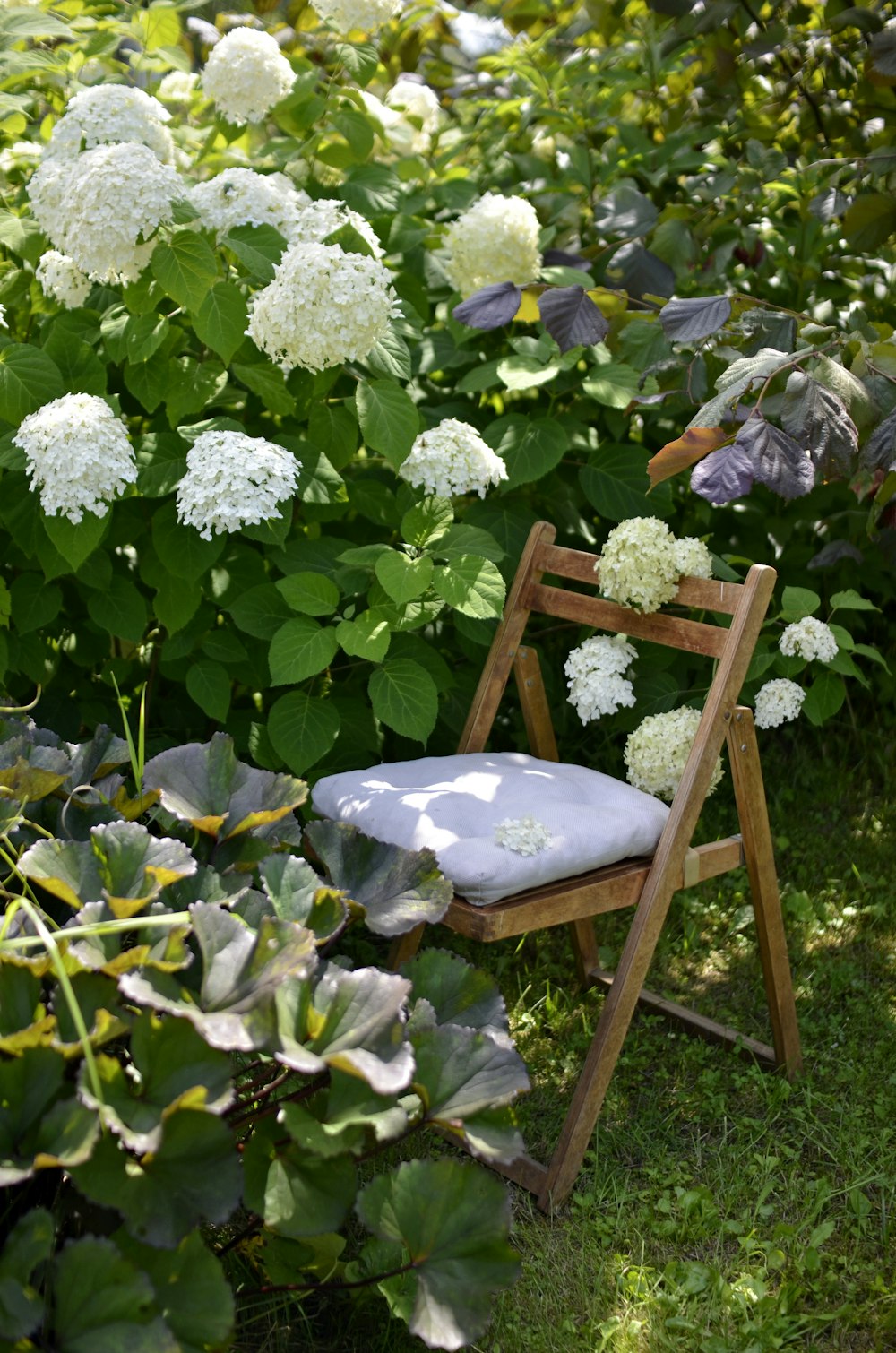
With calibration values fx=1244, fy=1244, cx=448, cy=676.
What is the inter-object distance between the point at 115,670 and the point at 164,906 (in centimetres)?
119

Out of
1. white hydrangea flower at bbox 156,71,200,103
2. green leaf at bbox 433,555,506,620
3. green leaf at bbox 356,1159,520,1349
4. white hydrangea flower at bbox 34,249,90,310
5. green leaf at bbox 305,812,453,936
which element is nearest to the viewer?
green leaf at bbox 356,1159,520,1349

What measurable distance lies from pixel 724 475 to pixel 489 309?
0.76m

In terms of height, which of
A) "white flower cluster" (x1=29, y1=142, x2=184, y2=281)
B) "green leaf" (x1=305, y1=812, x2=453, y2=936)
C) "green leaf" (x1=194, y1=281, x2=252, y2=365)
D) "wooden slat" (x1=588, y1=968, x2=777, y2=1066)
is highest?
"white flower cluster" (x1=29, y1=142, x2=184, y2=281)

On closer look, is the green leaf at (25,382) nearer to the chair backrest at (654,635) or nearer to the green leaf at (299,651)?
the green leaf at (299,651)

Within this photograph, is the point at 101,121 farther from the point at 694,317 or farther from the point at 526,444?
the point at 694,317

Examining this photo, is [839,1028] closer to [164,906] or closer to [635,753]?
[635,753]

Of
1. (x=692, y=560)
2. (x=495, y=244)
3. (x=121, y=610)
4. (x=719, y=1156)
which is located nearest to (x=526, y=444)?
(x=495, y=244)

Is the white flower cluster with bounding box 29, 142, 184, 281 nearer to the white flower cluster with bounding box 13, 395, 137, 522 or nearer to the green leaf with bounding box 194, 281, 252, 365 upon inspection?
the green leaf with bounding box 194, 281, 252, 365

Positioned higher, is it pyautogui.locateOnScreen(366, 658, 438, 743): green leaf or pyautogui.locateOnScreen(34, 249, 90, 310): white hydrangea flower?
pyautogui.locateOnScreen(34, 249, 90, 310): white hydrangea flower

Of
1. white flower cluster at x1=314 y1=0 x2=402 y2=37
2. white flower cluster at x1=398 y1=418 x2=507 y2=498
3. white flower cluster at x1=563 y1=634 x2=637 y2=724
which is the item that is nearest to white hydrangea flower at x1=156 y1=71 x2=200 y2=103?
white flower cluster at x1=314 y1=0 x2=402 y2=37

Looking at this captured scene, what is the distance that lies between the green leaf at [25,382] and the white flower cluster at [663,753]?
1.26m

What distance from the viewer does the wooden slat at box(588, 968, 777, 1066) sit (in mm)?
2389

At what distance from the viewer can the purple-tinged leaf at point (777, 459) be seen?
1889 millimetres

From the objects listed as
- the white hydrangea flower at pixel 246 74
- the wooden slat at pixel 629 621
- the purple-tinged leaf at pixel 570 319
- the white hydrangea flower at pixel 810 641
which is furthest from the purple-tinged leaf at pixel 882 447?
the white hydrangea flower at pixel 246 74
